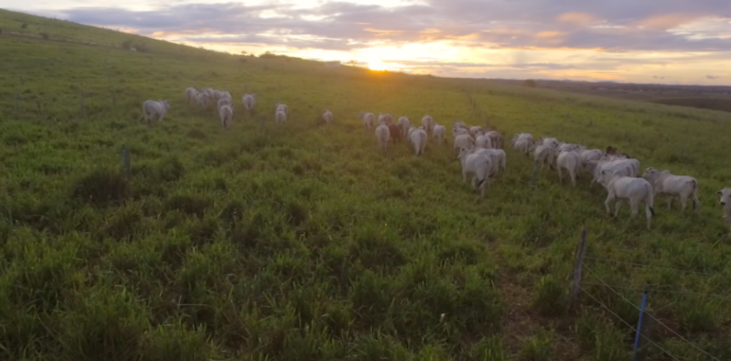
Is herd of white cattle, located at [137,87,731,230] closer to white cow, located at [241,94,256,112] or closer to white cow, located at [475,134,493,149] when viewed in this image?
white cow, located at [475,134,493,149]

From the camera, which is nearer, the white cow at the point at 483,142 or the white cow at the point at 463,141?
the white cow at the point at 483,142

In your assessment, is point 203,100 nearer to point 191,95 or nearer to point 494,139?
point 191,95

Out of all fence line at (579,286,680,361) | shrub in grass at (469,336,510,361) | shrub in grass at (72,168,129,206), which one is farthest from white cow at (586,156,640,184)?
shrub in grass at (72,168,129,206)

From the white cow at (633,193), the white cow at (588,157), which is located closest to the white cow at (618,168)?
the white cow at (588,157)

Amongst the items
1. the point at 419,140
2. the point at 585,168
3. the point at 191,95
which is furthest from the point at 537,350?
the point at 191,95

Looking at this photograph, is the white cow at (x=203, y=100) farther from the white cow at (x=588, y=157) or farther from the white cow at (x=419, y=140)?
the white cow at (x=588, y=157)

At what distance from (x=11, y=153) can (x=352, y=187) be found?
298 inches

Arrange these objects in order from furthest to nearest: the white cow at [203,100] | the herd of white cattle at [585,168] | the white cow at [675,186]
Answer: the white cow at [203,100]
the white cow at [675,186]
the herd of white cattle at [585,168]

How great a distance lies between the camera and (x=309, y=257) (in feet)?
22.1

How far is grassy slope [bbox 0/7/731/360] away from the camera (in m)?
4.86

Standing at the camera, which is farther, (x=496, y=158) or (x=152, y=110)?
(x=152, y=110)

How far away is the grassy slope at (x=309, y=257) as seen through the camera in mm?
4863

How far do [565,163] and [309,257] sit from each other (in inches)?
340

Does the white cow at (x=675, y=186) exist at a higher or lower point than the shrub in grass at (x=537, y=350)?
higher
